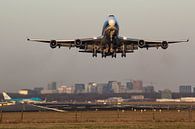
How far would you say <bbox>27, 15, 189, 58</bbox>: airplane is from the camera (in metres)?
59.3

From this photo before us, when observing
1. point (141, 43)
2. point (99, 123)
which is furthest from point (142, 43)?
point (99, 123)

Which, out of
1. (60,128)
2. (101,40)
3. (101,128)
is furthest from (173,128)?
(101,40)

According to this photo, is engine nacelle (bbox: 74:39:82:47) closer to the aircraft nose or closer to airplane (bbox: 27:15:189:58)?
airplane (bbox: 27:15:189:58)

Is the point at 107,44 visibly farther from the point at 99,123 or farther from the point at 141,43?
the point at 99,123

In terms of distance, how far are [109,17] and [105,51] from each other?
646 centimetres

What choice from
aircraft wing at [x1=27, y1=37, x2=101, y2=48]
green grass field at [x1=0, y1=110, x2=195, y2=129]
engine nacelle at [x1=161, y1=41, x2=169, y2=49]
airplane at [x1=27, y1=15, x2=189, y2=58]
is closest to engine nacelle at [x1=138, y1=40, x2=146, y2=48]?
airplane at [x1=27, y1=15, x2=189, y2=58]

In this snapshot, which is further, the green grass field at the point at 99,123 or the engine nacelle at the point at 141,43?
the engine nacelle at the point at 141,43

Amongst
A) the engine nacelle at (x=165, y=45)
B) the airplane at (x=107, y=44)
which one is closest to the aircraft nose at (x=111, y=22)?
the airplane at (x=107, y=44)

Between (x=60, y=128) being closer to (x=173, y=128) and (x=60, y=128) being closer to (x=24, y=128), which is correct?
(x=24, y=128)

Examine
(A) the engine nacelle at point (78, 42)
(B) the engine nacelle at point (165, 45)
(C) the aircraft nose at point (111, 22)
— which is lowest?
(B) the engine nacelle at point (165, 45)

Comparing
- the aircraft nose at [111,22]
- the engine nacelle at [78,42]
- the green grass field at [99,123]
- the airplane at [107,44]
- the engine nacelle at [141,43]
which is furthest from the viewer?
the engine nacelle at [141,43]

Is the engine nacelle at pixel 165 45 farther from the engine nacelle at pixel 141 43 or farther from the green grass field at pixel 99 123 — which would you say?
the green grass field at pixel 99 123

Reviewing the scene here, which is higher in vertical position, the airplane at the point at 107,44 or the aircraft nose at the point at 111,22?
the aircraft nose at the point at 111,22

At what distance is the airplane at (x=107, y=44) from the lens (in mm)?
59309
